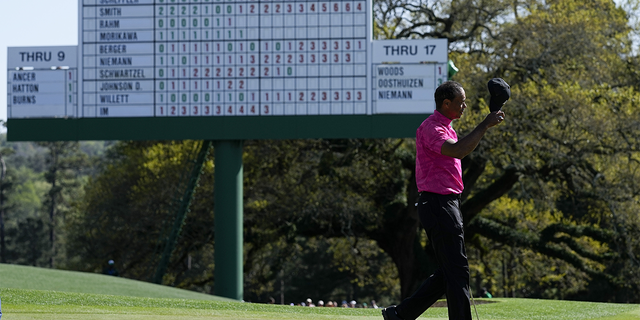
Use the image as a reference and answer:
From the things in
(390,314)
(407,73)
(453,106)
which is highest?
(407,73)

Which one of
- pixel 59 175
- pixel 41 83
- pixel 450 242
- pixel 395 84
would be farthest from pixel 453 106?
pixel 59 175

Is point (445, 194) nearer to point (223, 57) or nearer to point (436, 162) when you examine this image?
point (436, 162)

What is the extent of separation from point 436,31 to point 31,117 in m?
13.4

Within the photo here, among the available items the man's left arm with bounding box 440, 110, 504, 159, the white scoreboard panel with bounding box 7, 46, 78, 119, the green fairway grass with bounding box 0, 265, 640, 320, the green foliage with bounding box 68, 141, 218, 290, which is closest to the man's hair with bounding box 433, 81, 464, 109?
the man's left arm with bounding box 440, 110, 504, 159

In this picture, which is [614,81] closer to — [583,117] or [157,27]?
[583,117]

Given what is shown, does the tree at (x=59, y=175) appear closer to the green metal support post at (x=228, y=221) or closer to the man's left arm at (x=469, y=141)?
the green metal support post at (x=228, y=221)

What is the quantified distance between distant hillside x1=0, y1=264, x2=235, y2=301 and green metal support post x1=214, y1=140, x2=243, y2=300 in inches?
69.9

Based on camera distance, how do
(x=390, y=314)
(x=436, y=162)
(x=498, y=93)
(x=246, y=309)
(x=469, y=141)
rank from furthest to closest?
(x=246, y=309) → (x=390, y=314) → (x=436, y=162) → (x=498, y=93) → (x=469, y=141)

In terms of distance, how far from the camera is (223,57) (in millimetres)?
16250

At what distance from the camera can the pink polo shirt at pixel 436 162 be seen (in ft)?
16.2

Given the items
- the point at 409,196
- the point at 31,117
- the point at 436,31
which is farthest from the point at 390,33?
the point at 31,117

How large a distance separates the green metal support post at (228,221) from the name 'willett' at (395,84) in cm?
329

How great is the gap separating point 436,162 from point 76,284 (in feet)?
32.3

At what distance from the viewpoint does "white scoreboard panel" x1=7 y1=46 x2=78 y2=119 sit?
1617 centimetres
